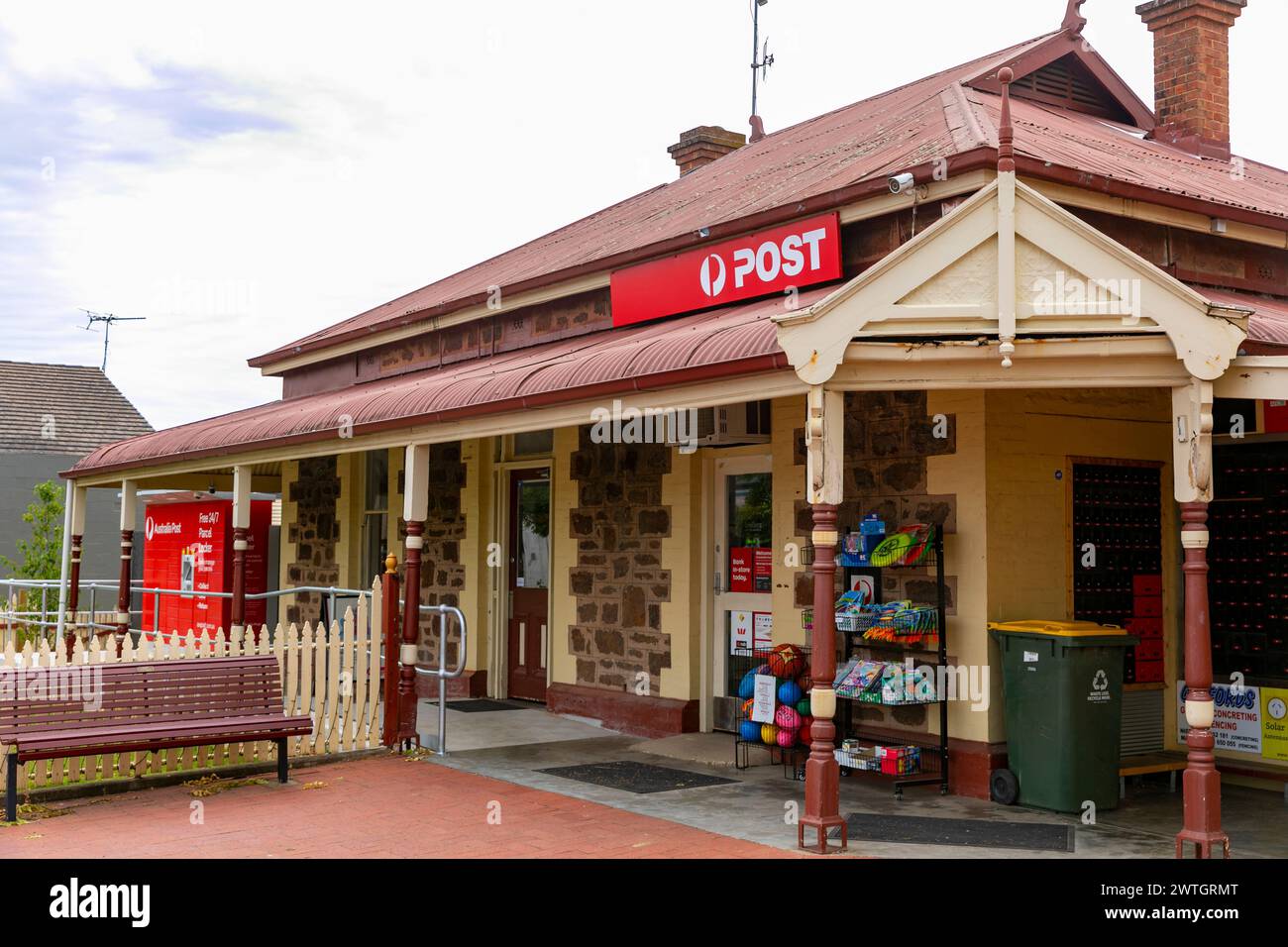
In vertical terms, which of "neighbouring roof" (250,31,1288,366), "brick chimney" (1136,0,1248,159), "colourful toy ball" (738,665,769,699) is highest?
"brick chimney" (1136,0,1248,159)

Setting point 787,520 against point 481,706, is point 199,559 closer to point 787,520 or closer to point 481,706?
point 481,706

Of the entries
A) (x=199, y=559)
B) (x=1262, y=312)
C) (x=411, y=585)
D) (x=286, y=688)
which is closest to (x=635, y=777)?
(x=411, y=585)

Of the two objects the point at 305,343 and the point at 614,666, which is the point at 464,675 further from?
the point at 305,343

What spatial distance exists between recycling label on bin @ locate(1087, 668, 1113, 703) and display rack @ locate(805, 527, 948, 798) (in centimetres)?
95

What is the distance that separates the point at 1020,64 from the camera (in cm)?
1111

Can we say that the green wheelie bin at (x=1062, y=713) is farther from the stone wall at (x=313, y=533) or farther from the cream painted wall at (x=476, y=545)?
the stone wall at (x=313, y=533)

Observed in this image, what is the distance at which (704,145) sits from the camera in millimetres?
16625

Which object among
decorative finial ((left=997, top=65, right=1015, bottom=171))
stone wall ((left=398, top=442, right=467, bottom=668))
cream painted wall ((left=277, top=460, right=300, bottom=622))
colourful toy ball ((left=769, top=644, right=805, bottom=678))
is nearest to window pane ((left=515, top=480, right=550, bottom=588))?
stone wall ((left=398, top=442, right=467, bottom=668))

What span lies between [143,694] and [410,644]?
88.1 inches

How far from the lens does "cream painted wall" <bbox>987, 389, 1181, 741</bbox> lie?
27.2ft

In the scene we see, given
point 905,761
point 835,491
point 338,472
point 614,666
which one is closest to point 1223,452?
point 905,761

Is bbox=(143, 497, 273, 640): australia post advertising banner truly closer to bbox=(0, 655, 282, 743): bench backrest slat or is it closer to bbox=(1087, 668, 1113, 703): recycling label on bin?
bbox=(0, 655, 282, 743): bench backrest slat

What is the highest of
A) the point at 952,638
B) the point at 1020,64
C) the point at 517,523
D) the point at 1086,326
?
the point at 1020,64
